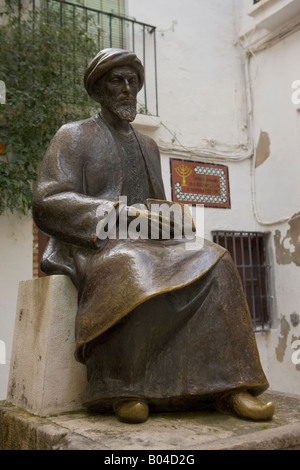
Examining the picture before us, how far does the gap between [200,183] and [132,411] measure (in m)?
4.23

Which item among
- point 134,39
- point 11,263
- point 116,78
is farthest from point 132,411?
point 134,39

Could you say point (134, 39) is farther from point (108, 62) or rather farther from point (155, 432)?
point (155, 432)

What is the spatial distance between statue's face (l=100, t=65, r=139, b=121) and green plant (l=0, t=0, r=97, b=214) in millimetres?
2171

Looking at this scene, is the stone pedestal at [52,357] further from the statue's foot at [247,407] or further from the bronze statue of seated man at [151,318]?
the statue's foot at [247,407]

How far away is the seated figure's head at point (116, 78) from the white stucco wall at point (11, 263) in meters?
2.55

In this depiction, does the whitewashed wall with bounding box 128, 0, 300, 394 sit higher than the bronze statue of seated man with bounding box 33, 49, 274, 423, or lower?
higher

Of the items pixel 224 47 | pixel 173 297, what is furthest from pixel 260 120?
pixel 173 297

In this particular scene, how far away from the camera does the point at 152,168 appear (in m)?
2.61

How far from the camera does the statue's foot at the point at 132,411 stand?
Result: 1920mm

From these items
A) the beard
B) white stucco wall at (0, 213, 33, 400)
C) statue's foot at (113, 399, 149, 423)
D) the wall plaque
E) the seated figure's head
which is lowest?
statue's foot at (113, 399, 149, 423)

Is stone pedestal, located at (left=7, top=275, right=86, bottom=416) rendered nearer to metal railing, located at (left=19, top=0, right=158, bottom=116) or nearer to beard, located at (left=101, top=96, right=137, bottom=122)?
beard, located at (left=101, top=96, right=137, bottom=122)

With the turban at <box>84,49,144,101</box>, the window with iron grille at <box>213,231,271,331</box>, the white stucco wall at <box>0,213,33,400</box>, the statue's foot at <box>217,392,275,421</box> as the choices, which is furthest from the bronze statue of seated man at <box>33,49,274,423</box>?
the window with iron grille at <box>213,231,271,331</box>

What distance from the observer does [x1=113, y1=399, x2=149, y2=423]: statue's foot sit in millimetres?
1920

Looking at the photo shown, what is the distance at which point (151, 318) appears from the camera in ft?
6.53
